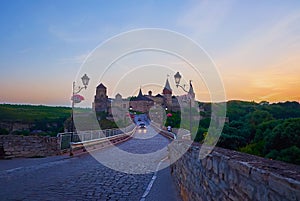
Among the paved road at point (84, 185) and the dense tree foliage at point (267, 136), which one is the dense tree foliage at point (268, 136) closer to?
the dense tree foliage at point (267, 136)

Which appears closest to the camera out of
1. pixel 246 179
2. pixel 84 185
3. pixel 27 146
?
pixel 246 179

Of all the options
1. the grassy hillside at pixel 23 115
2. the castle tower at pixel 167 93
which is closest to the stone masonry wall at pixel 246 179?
the grassy hillside at pixel 23 115

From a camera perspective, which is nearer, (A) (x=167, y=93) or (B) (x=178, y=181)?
(B) (x=178, y=181)

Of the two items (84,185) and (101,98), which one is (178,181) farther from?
(101,98)

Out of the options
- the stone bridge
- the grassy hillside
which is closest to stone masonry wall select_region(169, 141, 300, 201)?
the stone bridge

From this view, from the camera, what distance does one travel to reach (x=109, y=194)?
730 centimetres

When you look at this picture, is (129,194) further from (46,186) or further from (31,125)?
(31,125)

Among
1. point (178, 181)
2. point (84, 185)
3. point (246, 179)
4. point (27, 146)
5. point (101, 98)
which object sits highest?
point (101, 98)

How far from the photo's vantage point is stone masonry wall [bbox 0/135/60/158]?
47.8 ft

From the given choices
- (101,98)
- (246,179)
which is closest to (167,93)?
(101,98)

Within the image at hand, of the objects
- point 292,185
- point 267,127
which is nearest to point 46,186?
point 292,185

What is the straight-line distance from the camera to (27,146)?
1569cm

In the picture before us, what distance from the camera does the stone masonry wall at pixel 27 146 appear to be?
1456 centimetres

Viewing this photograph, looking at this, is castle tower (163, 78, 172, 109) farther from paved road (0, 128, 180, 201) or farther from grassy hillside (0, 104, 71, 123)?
paved road (0, 128, 180, 201)
